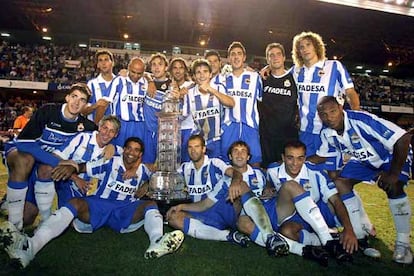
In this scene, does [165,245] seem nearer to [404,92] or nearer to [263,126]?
[263,126]

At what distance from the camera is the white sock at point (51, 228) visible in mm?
2699

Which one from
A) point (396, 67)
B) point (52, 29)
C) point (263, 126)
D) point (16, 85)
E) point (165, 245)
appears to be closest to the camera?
point (165, 245)

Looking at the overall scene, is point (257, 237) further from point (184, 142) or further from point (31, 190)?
point (31, 190)

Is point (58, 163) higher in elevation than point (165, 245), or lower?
higher

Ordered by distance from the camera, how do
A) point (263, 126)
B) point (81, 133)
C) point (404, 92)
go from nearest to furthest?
point (81, 133), point (263, 126), point (404, 92)

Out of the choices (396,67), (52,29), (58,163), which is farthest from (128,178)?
(396,67)

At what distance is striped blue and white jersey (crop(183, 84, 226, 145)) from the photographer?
14.4ft

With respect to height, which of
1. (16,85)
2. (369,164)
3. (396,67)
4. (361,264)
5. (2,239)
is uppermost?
(396,67)

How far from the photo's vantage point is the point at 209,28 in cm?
2167

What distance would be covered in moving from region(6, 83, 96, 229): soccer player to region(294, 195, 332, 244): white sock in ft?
7.66

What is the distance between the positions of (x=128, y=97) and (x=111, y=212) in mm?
1952

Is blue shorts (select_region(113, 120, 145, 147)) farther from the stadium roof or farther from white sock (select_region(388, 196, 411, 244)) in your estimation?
the stadium roof

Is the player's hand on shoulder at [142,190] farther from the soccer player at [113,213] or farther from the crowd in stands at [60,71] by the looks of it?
the crowd in stands at [60,71]

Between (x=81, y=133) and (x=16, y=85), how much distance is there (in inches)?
691
